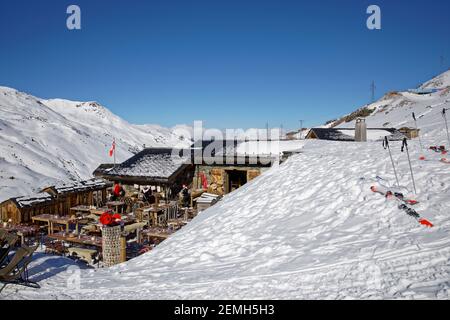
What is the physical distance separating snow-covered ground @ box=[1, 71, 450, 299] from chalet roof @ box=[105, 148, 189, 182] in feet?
23.3

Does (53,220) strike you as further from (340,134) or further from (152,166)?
(340,134)

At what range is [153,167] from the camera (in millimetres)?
17969

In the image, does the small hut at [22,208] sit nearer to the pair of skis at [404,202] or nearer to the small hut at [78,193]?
the small hut at [78,193]

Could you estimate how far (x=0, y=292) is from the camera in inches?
243

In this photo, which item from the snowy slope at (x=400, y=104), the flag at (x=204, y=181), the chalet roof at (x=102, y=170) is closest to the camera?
the flag at (x=204, y=181)

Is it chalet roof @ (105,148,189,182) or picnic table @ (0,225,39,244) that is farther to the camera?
chalet roof @ (105,148,189,182)

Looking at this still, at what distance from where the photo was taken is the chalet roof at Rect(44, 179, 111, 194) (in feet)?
57.6

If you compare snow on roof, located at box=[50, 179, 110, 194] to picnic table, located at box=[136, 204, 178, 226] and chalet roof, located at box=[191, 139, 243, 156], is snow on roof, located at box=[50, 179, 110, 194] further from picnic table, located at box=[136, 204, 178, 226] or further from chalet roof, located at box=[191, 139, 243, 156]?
chalet roof, located at box=[191, 139, 243, 156]

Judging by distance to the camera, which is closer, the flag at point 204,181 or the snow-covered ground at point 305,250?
the snow-covered ground at point 305,250

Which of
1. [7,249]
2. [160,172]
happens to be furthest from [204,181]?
[7,249]

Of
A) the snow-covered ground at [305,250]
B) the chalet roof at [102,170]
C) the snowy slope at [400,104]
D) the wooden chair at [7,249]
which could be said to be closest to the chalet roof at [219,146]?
the chalet roof at [102,170]

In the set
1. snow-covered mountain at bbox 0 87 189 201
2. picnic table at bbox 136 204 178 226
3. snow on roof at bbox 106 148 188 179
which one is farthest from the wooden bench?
snow-covered mountain at bbox 0 87 189 201

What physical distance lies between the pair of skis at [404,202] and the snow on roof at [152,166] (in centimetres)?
1093

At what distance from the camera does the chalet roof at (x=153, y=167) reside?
1706 centimetres
